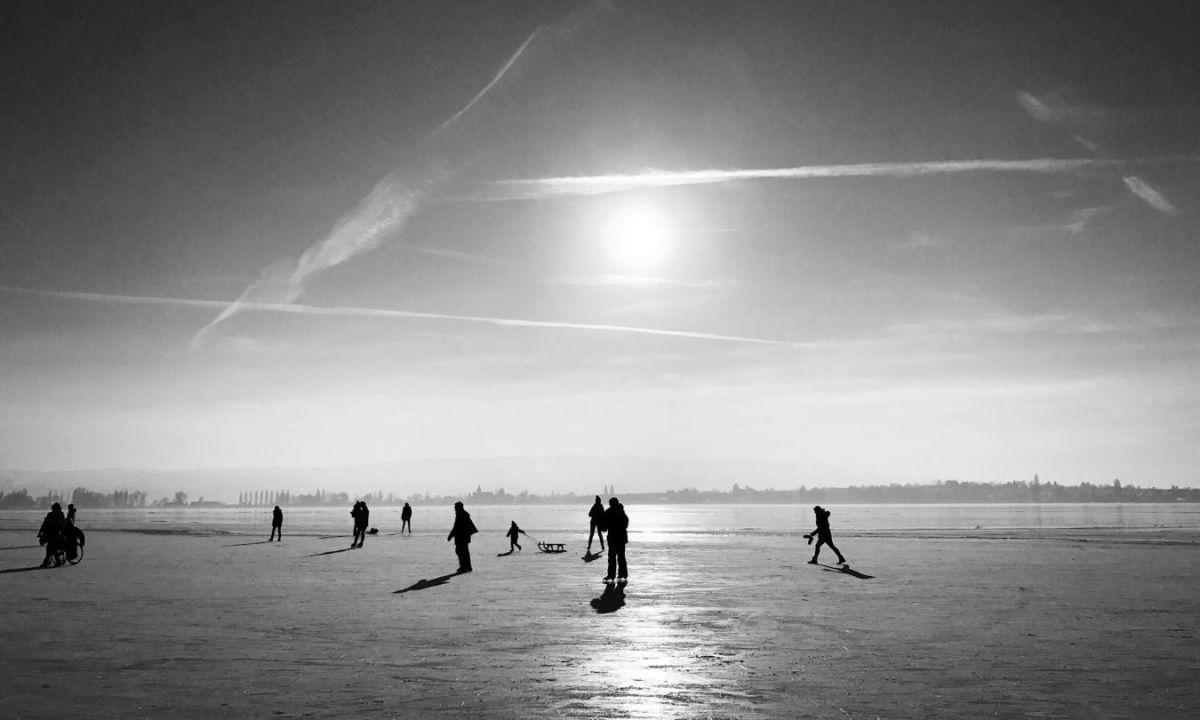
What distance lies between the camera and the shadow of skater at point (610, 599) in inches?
569

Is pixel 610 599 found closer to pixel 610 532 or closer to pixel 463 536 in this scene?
pixel 610 532

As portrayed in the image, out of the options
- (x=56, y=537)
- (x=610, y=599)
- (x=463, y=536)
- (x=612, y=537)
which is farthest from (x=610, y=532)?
(x=56, y=537)

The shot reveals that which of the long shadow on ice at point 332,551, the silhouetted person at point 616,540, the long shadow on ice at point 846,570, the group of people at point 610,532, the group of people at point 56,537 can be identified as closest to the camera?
the silhouetted person at point 616,540

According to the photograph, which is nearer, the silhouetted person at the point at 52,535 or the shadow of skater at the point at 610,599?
the shadow of skater at the point at 610,599

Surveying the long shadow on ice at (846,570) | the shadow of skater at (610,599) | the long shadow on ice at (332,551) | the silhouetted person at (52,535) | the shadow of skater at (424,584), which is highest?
the silhouetted person at (52,535)

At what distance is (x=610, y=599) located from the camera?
15.9 meters

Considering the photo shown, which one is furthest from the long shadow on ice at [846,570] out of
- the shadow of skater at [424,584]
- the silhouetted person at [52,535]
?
the silhouetted person at [52,535]

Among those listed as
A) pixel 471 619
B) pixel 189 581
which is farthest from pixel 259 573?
pixel 471 619

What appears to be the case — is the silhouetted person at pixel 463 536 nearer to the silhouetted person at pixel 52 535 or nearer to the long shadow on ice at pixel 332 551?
the long shadow on ice at pixel 332 551

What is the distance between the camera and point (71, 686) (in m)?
8.03

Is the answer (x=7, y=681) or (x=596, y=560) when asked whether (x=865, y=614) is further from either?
(x=596, y=560)

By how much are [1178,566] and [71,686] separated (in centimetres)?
2860

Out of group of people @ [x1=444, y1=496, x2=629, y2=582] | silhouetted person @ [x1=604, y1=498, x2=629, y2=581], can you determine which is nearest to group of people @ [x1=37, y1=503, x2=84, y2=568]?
group of people @ [x1=444, y1=496, x2=629, y2=582]

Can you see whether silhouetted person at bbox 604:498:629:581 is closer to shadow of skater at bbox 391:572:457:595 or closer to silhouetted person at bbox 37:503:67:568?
shadow of skater at bbox 391:572:457:595
